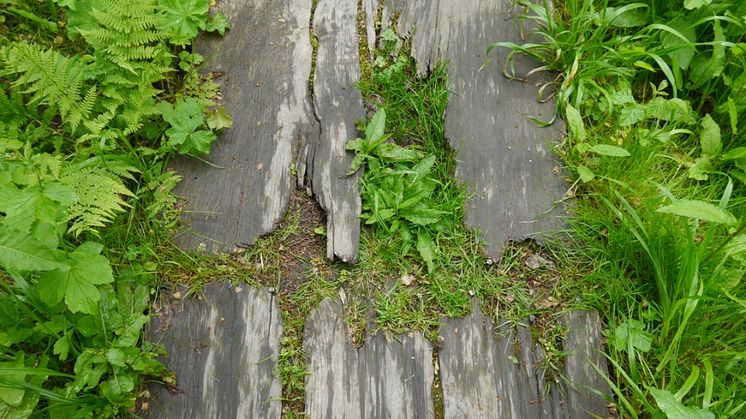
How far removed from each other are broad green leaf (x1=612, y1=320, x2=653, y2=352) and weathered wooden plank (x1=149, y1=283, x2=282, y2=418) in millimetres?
1635

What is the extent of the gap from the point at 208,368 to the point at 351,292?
2.54ft

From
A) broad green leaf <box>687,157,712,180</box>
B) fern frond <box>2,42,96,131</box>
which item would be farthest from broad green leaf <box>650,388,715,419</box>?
fern frond <box>2,42,96,131</box>

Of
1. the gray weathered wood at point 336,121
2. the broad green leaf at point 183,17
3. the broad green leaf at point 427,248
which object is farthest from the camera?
the broad green leaf at point 183,17

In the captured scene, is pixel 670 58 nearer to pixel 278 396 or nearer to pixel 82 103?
pixel 278 396

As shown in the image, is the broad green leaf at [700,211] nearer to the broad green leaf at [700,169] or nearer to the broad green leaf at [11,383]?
the broad green leaf at [700,169]

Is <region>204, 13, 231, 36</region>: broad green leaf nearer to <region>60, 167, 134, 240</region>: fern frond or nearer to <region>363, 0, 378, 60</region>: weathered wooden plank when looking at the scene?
<region>363, 0, 378, 60</region>: weathered wooden plank

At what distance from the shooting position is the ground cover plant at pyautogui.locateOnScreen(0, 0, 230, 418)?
2.13 metres

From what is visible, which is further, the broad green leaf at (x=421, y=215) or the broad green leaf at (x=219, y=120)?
the broad green leaf at (x=219, y=120)

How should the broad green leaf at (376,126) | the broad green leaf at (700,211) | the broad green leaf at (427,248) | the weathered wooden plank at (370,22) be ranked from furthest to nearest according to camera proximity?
the weathered wooden plank at (370,22), the broad green leaf at (376,126), the broad green leaf at (427,248), the broad green leaf at (700,211)

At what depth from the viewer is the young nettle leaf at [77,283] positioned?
2.10 meters

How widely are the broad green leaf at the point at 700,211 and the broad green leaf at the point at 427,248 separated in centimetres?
107

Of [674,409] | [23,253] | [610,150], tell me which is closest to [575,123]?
[610,150]

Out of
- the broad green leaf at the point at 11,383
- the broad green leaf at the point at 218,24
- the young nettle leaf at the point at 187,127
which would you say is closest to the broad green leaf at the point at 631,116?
the young nettle leaf at the point at 187,127

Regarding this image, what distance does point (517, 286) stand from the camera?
2.69 m
